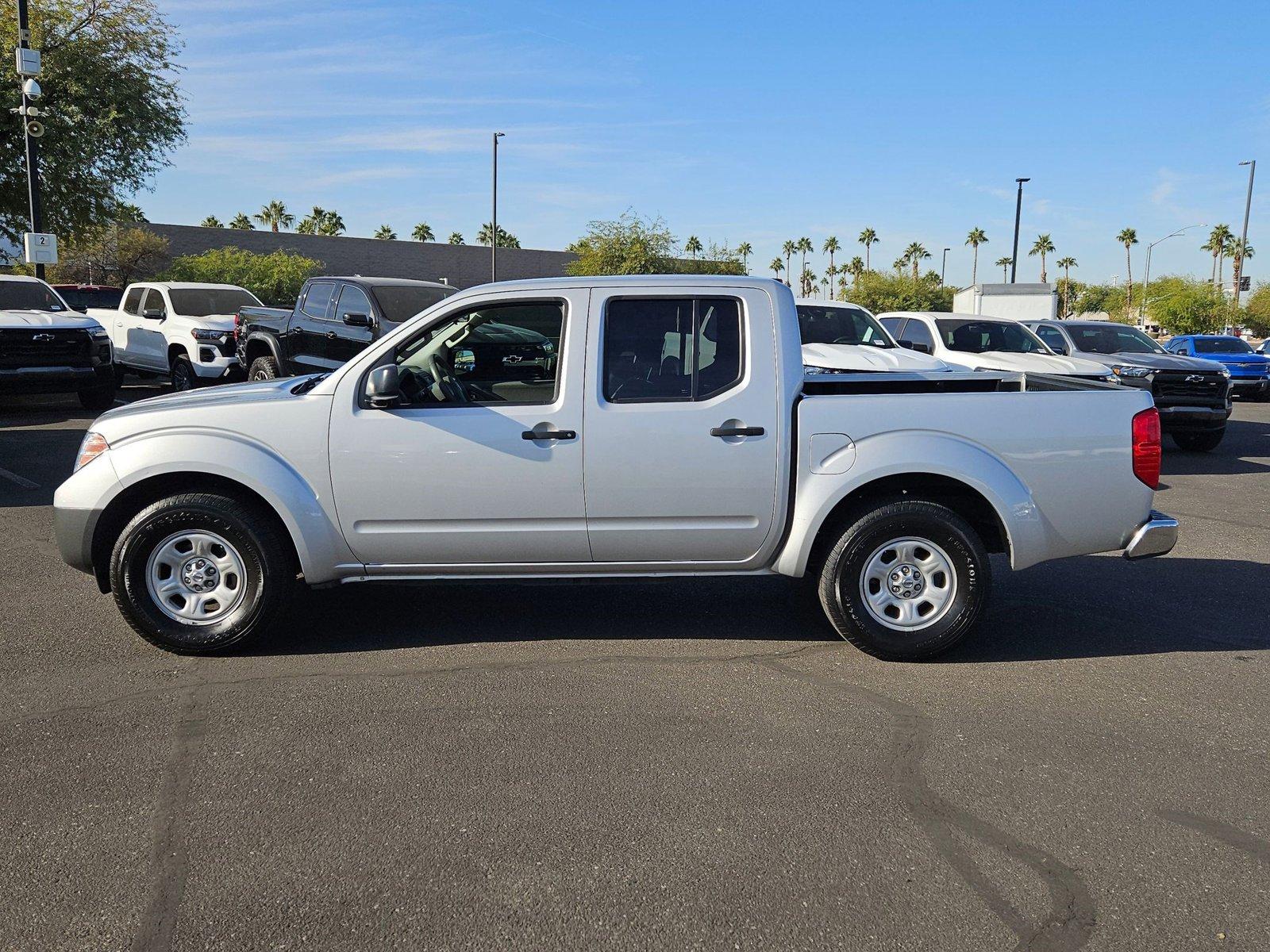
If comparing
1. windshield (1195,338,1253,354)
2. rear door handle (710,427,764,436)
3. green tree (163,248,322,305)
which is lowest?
rear door handle (710,427,764,436)

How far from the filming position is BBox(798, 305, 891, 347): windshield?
12781 mm

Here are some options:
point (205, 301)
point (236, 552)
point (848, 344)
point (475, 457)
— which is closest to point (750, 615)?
point (475, 457)

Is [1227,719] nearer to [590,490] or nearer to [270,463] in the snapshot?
[590,490]

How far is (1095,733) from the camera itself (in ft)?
14.7

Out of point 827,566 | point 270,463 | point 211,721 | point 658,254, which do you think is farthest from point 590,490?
point 658,254

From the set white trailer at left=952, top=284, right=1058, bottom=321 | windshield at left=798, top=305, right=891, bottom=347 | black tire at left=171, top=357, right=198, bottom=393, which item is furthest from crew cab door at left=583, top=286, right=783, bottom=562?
white trailer at left=952, top=284, right=1058, bottom=321

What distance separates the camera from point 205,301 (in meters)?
17.4

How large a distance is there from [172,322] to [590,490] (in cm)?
1369

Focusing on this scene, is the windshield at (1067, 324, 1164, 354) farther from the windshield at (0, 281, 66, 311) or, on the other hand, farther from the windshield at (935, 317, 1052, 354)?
the windshield at (0, 281, 66, 311)

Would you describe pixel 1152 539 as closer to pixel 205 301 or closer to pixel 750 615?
pixel 750 615

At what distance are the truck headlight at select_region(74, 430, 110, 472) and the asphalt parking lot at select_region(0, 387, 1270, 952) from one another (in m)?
0.96

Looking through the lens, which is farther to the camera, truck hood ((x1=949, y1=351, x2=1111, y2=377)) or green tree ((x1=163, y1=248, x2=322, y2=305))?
green tree ((x1=163, y1=248, x2=322, y2=305))

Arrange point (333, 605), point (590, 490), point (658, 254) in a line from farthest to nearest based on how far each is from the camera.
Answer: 1. point (658, 254)
2. point (333, 605)
3. point (590, 490)

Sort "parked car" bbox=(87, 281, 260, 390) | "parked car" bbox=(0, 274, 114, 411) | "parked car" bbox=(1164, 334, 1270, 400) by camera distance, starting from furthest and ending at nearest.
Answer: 1. "parked car" bbox=(1164, 334, 1270, 400)
2. "parked car" bbox=(87, 281, 260, 390)
3. "parked car" bbox=(0, 274, 114, 411)
